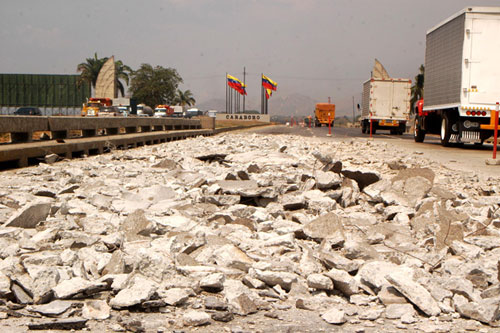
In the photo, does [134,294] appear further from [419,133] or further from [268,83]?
[268,83]

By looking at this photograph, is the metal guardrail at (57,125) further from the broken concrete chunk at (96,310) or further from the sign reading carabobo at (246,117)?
the sign reading carabobo at (246,117)

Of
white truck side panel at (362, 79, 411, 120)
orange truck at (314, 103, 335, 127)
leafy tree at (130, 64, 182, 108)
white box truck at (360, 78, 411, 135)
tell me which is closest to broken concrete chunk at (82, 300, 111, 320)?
white box truck at (360, 78, 411, 135)

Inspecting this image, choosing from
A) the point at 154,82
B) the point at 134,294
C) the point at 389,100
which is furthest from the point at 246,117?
the point at 134,294

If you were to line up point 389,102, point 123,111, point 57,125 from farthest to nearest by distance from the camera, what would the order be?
point 123,111
point 389,102
point 57,125

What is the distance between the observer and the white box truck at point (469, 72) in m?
19.0

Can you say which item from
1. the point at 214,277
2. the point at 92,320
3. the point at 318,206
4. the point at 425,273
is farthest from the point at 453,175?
the point at 92,320

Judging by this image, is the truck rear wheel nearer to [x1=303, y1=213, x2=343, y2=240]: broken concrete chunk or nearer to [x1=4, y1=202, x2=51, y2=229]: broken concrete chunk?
[x1=303, y1=213, x2=343, y2=240]: broken concrete chunk

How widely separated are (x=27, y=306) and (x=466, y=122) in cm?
1880

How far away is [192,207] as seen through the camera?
6.45 metres

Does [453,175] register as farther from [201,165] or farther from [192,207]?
[192,207]

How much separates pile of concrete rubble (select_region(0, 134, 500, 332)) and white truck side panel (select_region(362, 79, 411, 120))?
3099 centimetres

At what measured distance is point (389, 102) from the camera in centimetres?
3794

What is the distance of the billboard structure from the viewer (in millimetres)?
92438

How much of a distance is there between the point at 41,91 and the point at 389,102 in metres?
70.9
